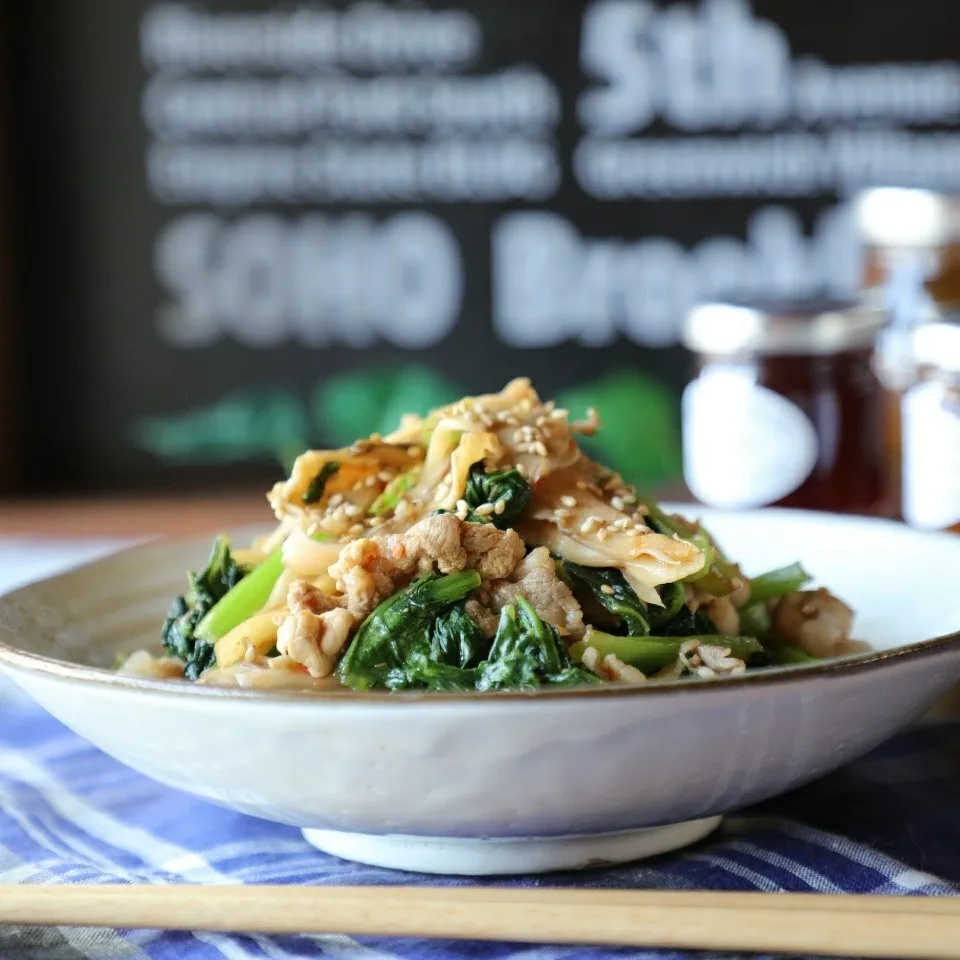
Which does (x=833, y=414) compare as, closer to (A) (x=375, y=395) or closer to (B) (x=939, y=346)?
(B) (x=939, y=346)

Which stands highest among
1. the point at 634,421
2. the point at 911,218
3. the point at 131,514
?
the point at 911,218

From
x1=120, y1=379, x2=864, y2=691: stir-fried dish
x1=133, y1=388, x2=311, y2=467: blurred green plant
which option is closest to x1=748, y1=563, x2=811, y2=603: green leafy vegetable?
x1=120, y1=379, x2=864, y2=691: stir-fried dish

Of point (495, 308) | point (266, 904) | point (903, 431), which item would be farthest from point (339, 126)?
point (266, 904)

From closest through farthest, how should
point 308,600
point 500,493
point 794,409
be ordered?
point 308,600 < point 500,493 < point 794,409

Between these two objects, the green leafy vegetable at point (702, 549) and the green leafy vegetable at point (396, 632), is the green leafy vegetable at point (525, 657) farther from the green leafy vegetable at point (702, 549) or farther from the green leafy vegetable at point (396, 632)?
the green leafy vegetable at point (702, 549)

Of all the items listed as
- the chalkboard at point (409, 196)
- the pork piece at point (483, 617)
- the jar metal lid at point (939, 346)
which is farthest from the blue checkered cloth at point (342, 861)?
the chalkboard at point (409, 196)

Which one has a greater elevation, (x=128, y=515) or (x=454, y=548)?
(x=454, y=548)

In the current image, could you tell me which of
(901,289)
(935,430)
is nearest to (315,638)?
(935,430)

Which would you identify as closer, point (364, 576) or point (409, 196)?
point (364, 576)

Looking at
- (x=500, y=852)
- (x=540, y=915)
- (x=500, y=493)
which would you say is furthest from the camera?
(x=500, y=493)
